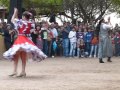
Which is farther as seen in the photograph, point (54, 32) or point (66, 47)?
point (66, 47)

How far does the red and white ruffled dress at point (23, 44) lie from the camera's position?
13.3 meters

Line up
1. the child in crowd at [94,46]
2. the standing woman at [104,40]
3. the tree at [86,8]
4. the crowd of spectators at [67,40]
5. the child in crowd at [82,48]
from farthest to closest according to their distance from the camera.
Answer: the tree at [86,8], the child in crowd at [82,48], the child in crowd at [94,46], the crowd of spectators at [67,40], the standing woman at [104,40]

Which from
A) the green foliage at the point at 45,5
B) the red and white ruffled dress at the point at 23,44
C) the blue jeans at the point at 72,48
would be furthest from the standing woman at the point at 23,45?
the green foliage at the point at 45,5

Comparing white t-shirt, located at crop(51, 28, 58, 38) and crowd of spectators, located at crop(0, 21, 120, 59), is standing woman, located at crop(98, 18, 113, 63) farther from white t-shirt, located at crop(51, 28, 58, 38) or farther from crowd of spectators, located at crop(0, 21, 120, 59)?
white t-shirt, located at crop(51, 28, 58, 38)

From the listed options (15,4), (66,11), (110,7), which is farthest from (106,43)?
(110,7)

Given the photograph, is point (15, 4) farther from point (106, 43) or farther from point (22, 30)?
point (22, 30)

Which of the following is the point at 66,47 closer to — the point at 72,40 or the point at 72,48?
the point at 72,48

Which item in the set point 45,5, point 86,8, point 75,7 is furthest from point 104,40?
point 45,5

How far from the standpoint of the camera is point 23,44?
13336 millimetres

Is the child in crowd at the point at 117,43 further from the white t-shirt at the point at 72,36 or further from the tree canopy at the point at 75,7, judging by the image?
the tree canopy at the point at 75,7

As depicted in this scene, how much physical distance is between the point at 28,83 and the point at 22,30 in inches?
85.1

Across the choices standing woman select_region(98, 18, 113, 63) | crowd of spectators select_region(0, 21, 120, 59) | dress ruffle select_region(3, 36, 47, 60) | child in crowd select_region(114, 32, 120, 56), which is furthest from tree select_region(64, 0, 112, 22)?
dress ruffle select_region(3, 36, 47, 60)

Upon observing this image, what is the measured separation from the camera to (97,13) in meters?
37.7

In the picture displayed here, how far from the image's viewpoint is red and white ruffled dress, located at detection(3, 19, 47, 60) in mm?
13336
